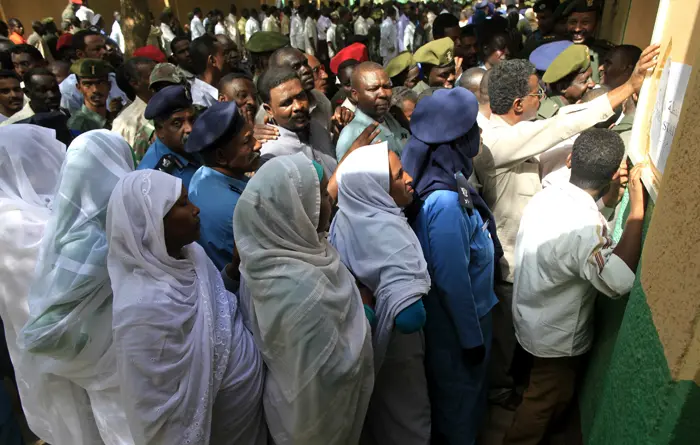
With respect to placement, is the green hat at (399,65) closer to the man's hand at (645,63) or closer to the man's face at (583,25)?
the man's face at (583,25)

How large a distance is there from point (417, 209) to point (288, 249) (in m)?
0.83

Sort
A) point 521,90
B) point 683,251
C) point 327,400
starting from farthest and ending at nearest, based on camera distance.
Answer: point 521,90 → point 327,400 → point 683,251

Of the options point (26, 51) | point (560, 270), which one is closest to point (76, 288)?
point (560, 270)

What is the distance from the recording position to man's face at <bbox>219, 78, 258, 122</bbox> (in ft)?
12.3

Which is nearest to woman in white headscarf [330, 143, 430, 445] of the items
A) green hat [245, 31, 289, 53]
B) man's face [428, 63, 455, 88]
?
man's face [428, 63, 455, 88]

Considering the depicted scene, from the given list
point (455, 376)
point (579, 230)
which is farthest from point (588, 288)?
point (455, 376)

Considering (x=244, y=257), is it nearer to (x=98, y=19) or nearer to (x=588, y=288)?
(x=588, y=288)

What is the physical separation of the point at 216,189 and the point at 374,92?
148 centimetres

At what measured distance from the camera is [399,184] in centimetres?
207

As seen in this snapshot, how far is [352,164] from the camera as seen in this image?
2.04m

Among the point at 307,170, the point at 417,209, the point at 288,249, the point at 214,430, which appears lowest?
the point at 214,430

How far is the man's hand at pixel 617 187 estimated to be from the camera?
2.21 m

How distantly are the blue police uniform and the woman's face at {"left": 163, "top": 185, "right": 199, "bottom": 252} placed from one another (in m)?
0.52

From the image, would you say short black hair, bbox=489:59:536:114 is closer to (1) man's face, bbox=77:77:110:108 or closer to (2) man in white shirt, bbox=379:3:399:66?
(1) man's face, bbox=77:77:110:108
